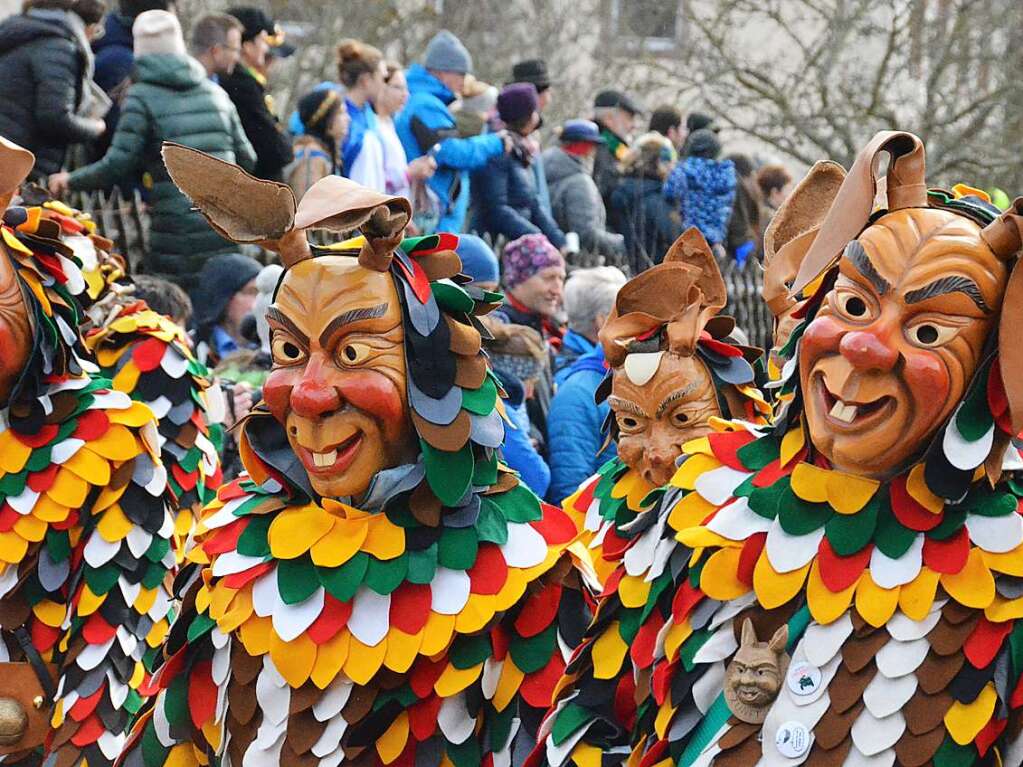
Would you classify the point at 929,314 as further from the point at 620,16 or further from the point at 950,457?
the point at 620,16

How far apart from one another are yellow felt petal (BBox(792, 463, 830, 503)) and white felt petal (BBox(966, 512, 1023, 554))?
0.27 m

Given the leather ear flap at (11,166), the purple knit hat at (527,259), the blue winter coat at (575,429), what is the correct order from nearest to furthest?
1. the leather ear flap at (11,166)
2. the blue winter coat at (575,429)
3. the purple knit hat at (527,259)

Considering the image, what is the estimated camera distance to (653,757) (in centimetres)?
354

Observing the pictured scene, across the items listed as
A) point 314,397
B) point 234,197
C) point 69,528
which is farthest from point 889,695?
point 69,528

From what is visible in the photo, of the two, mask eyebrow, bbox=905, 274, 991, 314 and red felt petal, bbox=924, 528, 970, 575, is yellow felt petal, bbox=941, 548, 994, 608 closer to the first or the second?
red felt petal, bbox=924, 528, 970, 575

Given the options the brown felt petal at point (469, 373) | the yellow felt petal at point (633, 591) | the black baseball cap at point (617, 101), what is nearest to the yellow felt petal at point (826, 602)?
the yellow felt petal at point (633, 591)

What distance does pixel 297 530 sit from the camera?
12.5 ft

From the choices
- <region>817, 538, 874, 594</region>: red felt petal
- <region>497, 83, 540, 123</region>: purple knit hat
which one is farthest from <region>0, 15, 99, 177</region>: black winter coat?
<region>817, 538, 874, 594</region>: red felt petal

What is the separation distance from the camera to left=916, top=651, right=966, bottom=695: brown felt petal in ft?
10.7

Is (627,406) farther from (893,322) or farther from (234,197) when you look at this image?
(893,322)

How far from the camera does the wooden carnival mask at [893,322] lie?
129 inches

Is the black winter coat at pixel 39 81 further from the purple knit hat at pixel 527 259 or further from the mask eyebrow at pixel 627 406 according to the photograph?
the mask eyebrow at pixel 627 406

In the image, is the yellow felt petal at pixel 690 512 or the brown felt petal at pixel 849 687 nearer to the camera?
the brown felt petal at pixel 849 687

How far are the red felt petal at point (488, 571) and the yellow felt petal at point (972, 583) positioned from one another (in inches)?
37.3
